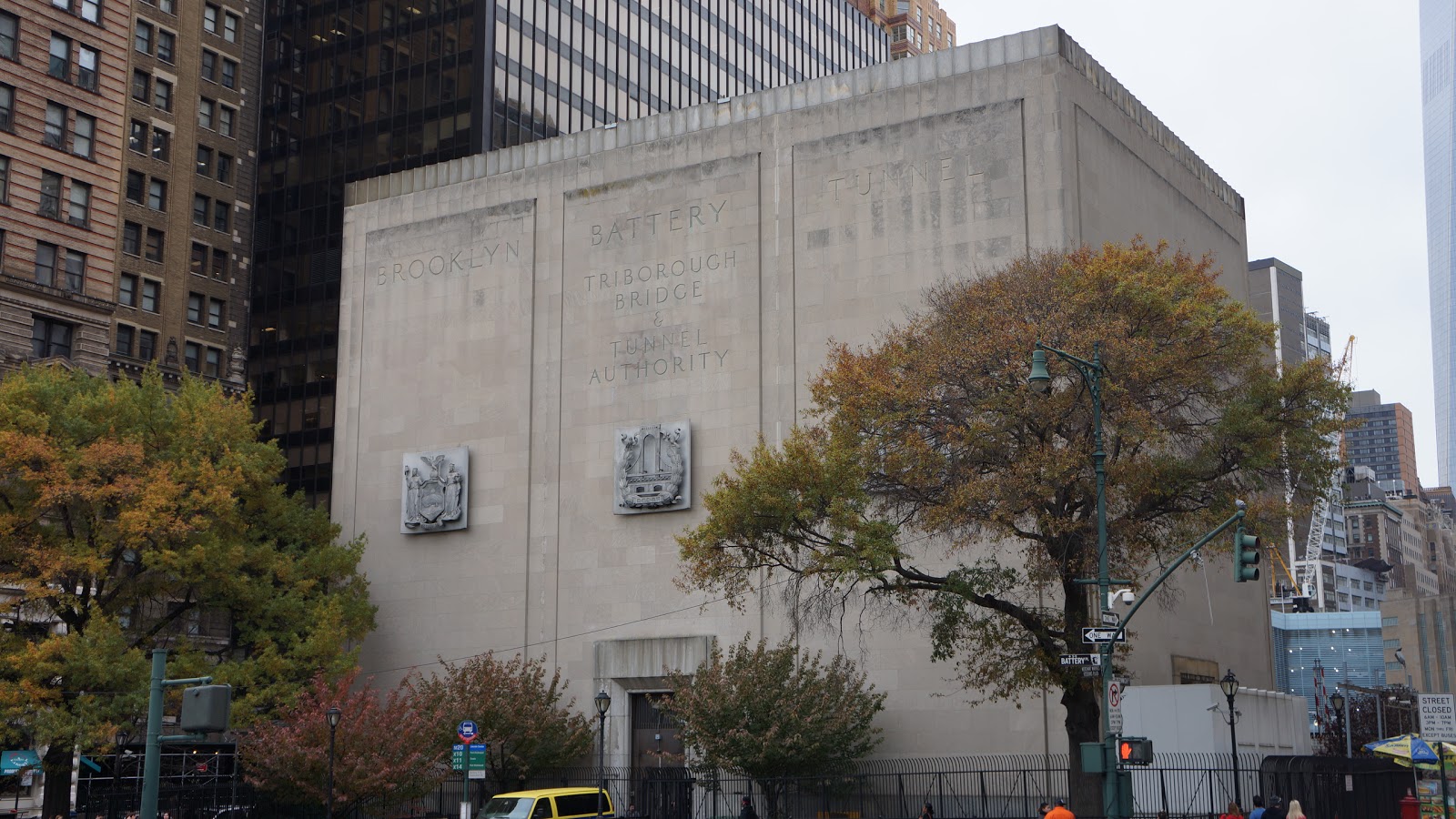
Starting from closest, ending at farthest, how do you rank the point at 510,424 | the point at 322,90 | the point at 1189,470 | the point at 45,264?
the point at 1189,470 → the point at 510,424 → the point at 45,264 → the point at 322,90

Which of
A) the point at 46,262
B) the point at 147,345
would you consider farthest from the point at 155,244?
the point at 46,262

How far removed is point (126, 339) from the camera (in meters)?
80.9

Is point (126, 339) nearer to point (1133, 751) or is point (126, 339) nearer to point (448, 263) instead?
point (448, 263)

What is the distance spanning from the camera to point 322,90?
92.5 metres

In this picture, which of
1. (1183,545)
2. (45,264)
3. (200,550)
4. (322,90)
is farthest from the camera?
(322,90)

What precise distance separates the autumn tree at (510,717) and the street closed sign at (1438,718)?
28.6m

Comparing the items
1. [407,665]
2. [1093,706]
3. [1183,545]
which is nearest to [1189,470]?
[1183,545]

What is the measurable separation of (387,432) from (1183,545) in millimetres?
35770

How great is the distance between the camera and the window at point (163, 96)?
83562 millimetres

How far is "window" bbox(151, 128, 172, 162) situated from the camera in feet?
273

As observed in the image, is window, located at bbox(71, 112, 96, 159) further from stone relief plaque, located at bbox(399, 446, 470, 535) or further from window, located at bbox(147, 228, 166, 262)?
stone relief plaque, located at bbox(399, 446, 470, 535)

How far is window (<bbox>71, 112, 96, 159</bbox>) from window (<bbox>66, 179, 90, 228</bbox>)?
1.45 m

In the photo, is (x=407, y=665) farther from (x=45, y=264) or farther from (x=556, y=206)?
(x=45, y=264)

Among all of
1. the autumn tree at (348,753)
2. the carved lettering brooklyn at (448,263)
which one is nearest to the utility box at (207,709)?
the autumn tree at (348,753)
